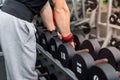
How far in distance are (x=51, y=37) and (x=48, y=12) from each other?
22cm

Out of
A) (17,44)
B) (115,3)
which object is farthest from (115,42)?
(17,44)

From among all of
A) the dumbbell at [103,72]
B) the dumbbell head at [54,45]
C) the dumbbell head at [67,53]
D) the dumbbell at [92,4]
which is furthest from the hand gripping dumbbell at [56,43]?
the dumbbell at [92,4]

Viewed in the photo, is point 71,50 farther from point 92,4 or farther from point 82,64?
point 92,4

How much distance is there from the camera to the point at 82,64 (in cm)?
152

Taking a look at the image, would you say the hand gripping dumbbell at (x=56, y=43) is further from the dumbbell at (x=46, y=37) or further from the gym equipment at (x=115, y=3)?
the gym equipment at (x=115, y=3)

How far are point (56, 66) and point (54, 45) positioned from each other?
0.20m

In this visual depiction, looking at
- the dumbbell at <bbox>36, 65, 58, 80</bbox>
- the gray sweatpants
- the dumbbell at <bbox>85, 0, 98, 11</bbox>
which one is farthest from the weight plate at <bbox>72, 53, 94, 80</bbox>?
the dumbbell at <bbox>85, 0, 98, 11</bbox>

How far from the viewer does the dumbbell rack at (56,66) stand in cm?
162

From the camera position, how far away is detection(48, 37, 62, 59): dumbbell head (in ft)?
6.17

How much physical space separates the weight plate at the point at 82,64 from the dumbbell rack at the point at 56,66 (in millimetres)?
53

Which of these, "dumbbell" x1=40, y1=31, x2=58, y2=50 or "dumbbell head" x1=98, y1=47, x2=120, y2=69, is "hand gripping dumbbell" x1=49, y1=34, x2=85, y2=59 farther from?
"dumbbell head" x1=98, y1=47, x2=120, y2=69

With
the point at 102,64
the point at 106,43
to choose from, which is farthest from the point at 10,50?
the point at 106,43

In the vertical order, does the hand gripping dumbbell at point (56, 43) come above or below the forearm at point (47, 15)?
below

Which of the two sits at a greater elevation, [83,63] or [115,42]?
[83,63]
